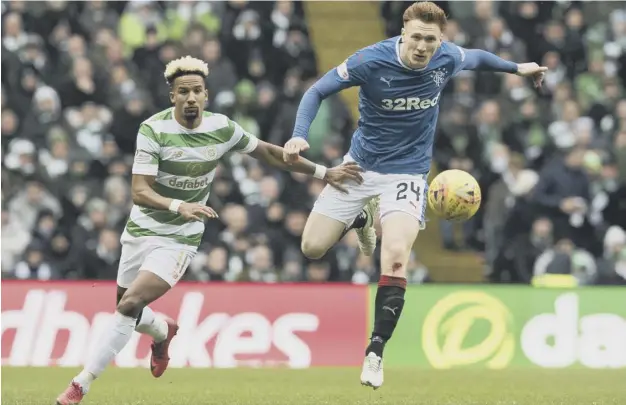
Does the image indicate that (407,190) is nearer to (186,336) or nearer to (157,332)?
(157,332)

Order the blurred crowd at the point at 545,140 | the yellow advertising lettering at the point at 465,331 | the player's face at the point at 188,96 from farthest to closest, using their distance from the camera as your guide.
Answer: the blurred crowd at the point at 545,140
the yellow advertising lettering at the point at 465,331
the player's face at the point at 188,96

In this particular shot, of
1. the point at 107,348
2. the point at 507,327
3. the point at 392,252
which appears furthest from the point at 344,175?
the point at 507,327

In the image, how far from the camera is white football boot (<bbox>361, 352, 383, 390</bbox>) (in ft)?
32.7

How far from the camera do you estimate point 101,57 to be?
19.6m

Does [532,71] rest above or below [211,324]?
above

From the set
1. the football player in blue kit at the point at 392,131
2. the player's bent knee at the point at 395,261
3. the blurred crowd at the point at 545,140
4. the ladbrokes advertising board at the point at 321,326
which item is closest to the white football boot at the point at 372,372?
the football player in blue kit at the point at 392,131

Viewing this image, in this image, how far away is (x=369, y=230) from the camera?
39.7 ft

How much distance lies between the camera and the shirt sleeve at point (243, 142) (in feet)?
37.0

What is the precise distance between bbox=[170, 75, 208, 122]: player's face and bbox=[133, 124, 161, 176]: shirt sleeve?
31 cm

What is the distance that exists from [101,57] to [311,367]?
6107 millimetres

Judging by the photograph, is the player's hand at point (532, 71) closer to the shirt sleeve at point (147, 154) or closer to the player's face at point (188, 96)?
the player's face at point (188, 96)

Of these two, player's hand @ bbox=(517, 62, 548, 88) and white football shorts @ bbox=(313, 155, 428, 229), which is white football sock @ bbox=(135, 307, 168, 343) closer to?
white football shorts @ bbox=(313, 155, 428, 229)

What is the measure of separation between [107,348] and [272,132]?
8.63 m

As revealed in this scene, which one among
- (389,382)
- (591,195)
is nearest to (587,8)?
(591,195)
